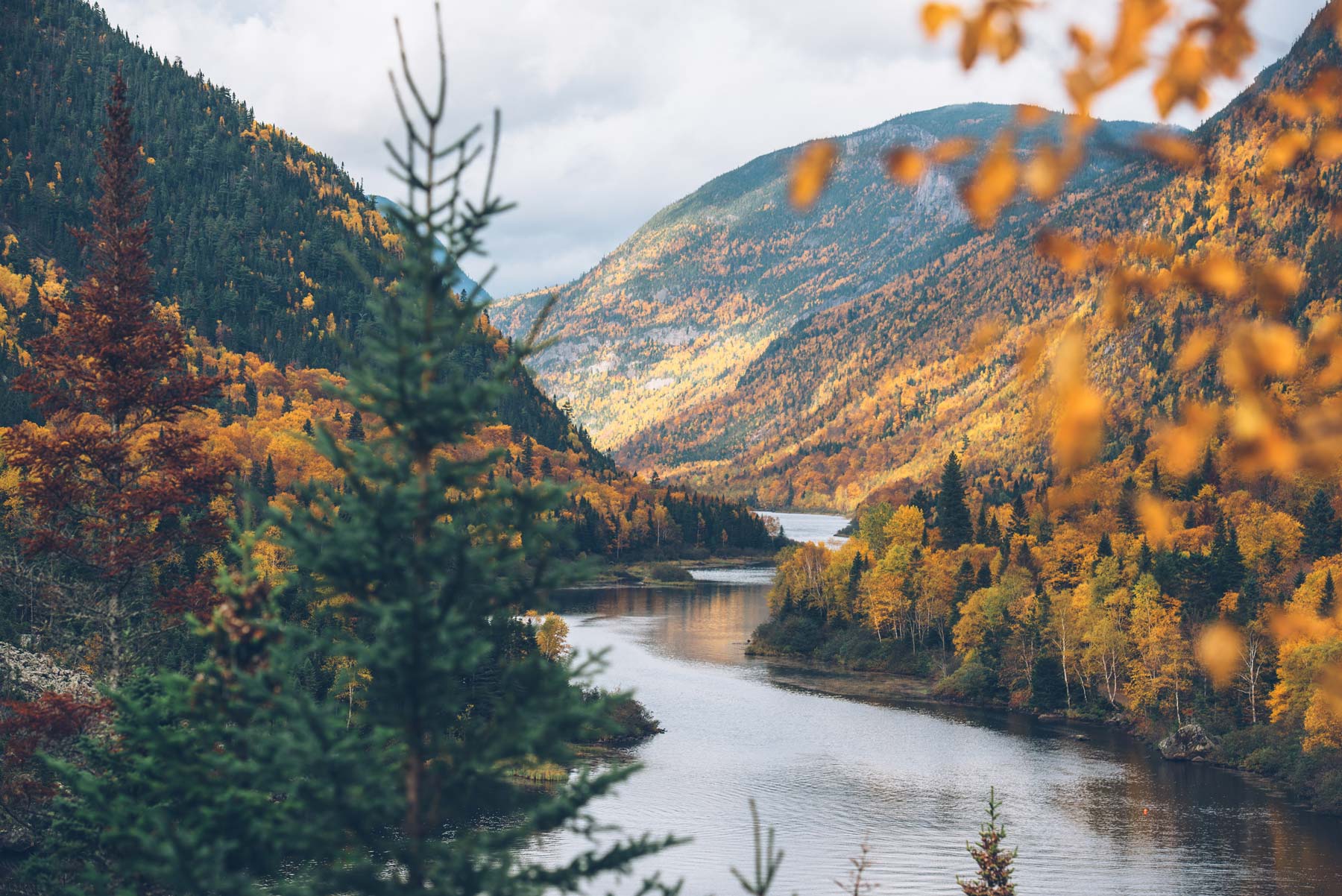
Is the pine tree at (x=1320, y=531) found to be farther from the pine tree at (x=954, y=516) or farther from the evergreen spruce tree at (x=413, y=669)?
the evergreen spruce tree at (x=413, y=669)

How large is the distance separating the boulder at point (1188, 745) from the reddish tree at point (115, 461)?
6989 cm

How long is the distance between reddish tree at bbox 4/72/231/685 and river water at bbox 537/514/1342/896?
19533 mm

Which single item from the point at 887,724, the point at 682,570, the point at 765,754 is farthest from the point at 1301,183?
the point at 682,570

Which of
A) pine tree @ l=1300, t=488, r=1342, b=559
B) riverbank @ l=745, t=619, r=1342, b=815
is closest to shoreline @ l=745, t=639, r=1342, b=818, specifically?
riverbank @ l=745, t=619, r=1342, b=815

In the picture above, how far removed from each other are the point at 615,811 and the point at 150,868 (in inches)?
2181

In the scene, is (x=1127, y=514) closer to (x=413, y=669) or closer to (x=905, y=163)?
(x=413, y=669)

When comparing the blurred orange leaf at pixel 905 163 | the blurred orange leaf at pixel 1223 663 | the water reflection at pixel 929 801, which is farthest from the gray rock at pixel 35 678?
the blurred orange leaf at pixel 1223 663

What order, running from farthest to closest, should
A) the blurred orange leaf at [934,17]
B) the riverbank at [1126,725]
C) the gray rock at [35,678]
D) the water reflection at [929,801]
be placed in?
the riverbank at [1126,725] → the water reflection at [929,801] → the gray rock at [35,678] → the blurred orange leaf at [934,17]

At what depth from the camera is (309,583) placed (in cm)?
1612

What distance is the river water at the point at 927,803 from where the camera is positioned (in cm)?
5609

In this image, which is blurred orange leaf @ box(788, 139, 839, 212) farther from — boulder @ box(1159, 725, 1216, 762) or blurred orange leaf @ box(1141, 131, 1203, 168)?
boulder @ box(1159, 725, 1216, 762)

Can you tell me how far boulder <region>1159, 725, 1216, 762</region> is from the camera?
78562 millimetres

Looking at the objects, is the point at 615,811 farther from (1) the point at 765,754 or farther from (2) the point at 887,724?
(2) the point at 887,724

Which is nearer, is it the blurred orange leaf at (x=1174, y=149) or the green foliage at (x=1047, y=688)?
the blurred orange leaf at (x=1174, y=149)
